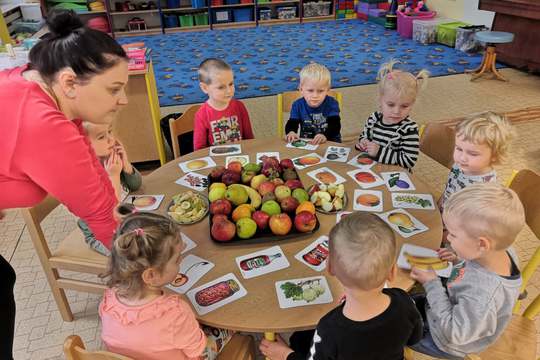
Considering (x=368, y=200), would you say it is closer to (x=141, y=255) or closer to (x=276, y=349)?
(x=276, y=349)

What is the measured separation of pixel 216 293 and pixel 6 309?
81 cm

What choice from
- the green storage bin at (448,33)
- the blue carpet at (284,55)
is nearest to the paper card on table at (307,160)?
the blue carpet at (284,55)

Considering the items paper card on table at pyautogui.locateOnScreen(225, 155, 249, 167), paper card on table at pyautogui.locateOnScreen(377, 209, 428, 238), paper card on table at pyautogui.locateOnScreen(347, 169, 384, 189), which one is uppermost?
paper card on table at pyautogui.locateOnScreen(225, 155, 249, 167)

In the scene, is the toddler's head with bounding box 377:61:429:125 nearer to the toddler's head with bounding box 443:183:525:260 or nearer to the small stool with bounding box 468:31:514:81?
the toddler's head with bounding box 443:183:525:260

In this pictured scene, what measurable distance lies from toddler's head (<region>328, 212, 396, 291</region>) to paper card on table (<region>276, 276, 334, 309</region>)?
0.23 m

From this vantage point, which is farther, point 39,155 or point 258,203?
point 258,203

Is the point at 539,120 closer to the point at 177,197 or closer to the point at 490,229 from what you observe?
the point at 490,229

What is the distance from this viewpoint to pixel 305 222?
153 centimetres

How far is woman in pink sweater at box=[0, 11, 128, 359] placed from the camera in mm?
1125

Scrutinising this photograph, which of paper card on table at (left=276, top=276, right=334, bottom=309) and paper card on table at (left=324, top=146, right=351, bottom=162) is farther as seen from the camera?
paper card on table at (left=324, top=146, right=351, bottom=162)

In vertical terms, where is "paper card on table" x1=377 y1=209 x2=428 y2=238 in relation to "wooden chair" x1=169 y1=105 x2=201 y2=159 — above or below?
below

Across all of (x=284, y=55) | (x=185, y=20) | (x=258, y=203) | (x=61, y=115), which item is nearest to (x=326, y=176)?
(x=258, y=203)

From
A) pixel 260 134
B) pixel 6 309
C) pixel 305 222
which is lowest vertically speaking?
pixel 260 134

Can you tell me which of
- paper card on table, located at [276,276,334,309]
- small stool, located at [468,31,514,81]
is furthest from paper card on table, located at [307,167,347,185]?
small stool, located at [468,31,514,81]
